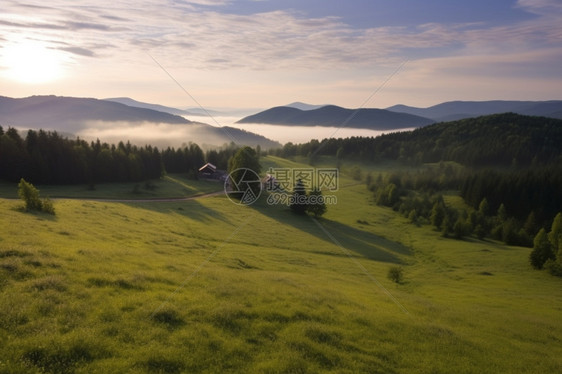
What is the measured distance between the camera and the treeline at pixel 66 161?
76.4 m

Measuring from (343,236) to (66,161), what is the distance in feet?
244

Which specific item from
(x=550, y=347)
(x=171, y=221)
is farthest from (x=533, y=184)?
(x=171, y=221)

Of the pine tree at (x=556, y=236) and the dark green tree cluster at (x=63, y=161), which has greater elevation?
the dark green tree cluster at (x=63, y=161)

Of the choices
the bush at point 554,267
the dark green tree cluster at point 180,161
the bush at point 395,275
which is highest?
the dark green tree cluster at point 180,161

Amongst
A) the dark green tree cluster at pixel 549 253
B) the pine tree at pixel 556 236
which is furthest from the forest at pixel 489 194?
the dark green tree cluster at pixel 549 253

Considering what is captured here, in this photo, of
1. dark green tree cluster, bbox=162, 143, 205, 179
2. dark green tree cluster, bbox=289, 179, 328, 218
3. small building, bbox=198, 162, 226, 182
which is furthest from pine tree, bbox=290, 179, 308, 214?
dark green tree cluster, bbox=162, 143, 205, 179

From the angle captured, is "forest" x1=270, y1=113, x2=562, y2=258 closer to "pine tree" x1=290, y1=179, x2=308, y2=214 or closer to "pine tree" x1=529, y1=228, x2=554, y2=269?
"pine tree" x1=529, y1=228, x2=554, y2=269

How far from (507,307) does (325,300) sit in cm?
2246

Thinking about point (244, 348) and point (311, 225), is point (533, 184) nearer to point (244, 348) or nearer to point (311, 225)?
point (311, 225)

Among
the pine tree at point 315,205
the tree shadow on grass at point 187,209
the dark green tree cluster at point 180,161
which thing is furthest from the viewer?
the dark green tree cluster at point 180,161

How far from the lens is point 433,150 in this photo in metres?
199

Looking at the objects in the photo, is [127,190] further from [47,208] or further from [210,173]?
[47,208]

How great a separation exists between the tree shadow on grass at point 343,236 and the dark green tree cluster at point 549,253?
66.0ft

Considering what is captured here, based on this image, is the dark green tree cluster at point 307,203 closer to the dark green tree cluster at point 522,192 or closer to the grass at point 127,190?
the grass at point 127,190
